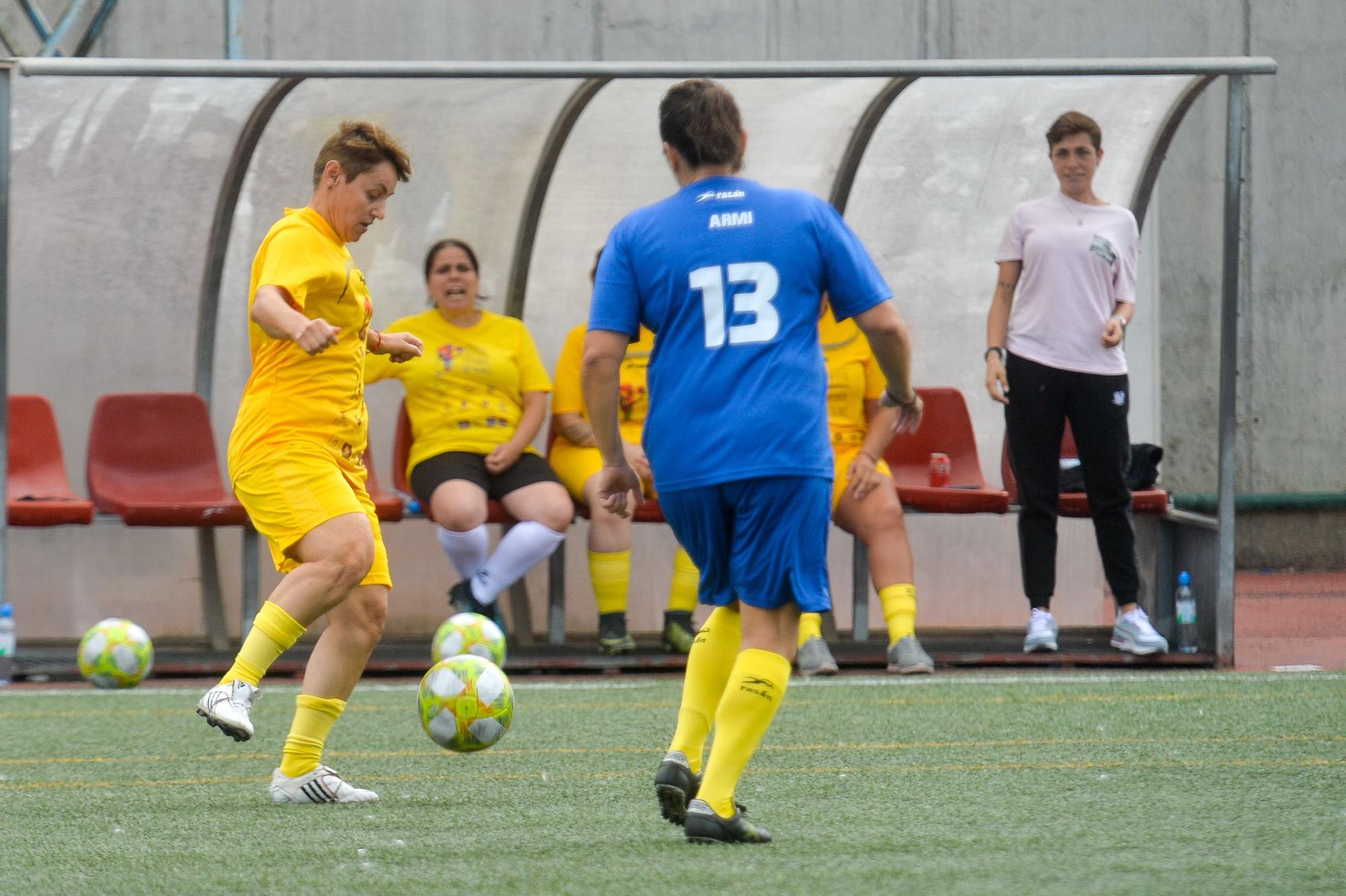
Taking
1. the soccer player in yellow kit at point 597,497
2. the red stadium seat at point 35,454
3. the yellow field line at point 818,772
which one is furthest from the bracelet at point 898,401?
the red stadium seat at point 35,454

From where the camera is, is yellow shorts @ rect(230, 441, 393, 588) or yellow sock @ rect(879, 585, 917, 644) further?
yellow sock @ rect(879, 585, 917, 644)

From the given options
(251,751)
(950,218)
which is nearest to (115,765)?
(251,751)

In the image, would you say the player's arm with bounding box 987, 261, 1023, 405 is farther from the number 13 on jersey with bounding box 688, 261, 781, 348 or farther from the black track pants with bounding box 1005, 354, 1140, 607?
the number 13 on jersey with bounding box 688, 261, 781, 348

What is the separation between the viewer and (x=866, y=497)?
7.82 m

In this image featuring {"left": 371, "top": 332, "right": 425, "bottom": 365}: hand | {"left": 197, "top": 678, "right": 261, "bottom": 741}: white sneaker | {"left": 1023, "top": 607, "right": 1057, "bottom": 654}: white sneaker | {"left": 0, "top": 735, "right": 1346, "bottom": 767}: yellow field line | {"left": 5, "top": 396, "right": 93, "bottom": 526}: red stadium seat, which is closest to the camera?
{"left": 197, "top": 678, "right": 261, "bottom": 741}: white sneaker

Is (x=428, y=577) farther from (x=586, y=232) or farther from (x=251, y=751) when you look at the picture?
(x=251, y=751)

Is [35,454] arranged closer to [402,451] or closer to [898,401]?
[402,451]

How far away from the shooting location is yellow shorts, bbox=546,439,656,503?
329 inches

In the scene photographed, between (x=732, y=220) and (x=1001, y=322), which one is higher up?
(x=732, y=220)

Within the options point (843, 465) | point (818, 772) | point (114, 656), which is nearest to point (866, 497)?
point (843, 465)

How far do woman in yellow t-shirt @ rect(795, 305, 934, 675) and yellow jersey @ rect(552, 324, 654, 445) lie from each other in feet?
2.94

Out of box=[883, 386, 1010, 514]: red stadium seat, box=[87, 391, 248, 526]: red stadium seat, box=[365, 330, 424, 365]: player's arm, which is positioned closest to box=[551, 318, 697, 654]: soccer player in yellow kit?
box=[883, 386, 1010, 514]: red stadium seat

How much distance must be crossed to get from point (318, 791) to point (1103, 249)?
4.45 meters

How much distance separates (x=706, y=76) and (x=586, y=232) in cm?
189
